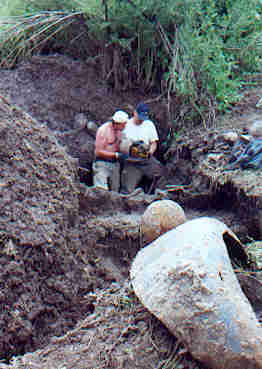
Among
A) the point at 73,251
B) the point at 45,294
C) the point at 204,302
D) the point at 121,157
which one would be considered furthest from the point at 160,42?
the point at 204,302

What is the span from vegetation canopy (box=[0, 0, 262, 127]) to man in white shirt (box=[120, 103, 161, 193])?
0.55 m

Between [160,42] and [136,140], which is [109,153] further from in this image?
[160,42]

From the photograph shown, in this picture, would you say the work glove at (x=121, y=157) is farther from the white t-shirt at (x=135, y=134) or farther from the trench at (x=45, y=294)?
the trench at (x=45, y=294)

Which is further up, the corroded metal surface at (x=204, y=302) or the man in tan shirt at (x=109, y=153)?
the corroded metal surface at (x=204, y=302)

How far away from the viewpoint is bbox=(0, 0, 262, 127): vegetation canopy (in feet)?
17.8

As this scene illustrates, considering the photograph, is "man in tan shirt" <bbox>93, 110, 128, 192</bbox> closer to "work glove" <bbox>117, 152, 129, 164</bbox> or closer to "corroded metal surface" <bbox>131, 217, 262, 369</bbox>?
"work glove" <bbox>117, 152, 129, 164</bbox>

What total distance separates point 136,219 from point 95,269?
104cm

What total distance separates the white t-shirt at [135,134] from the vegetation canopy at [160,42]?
53 cm

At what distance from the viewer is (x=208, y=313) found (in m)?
1.93

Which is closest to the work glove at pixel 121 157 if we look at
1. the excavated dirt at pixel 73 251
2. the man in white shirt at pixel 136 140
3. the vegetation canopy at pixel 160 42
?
the man in white shirt at pixel 136 140

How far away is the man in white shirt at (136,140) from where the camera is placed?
212 inches

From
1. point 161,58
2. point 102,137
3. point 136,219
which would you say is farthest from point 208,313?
point 161,58

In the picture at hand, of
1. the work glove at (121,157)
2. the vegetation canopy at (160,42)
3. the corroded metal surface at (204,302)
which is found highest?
the vegetation canopy at (160,42)

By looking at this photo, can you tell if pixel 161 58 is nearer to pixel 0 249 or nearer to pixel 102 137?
pixel 102 137
